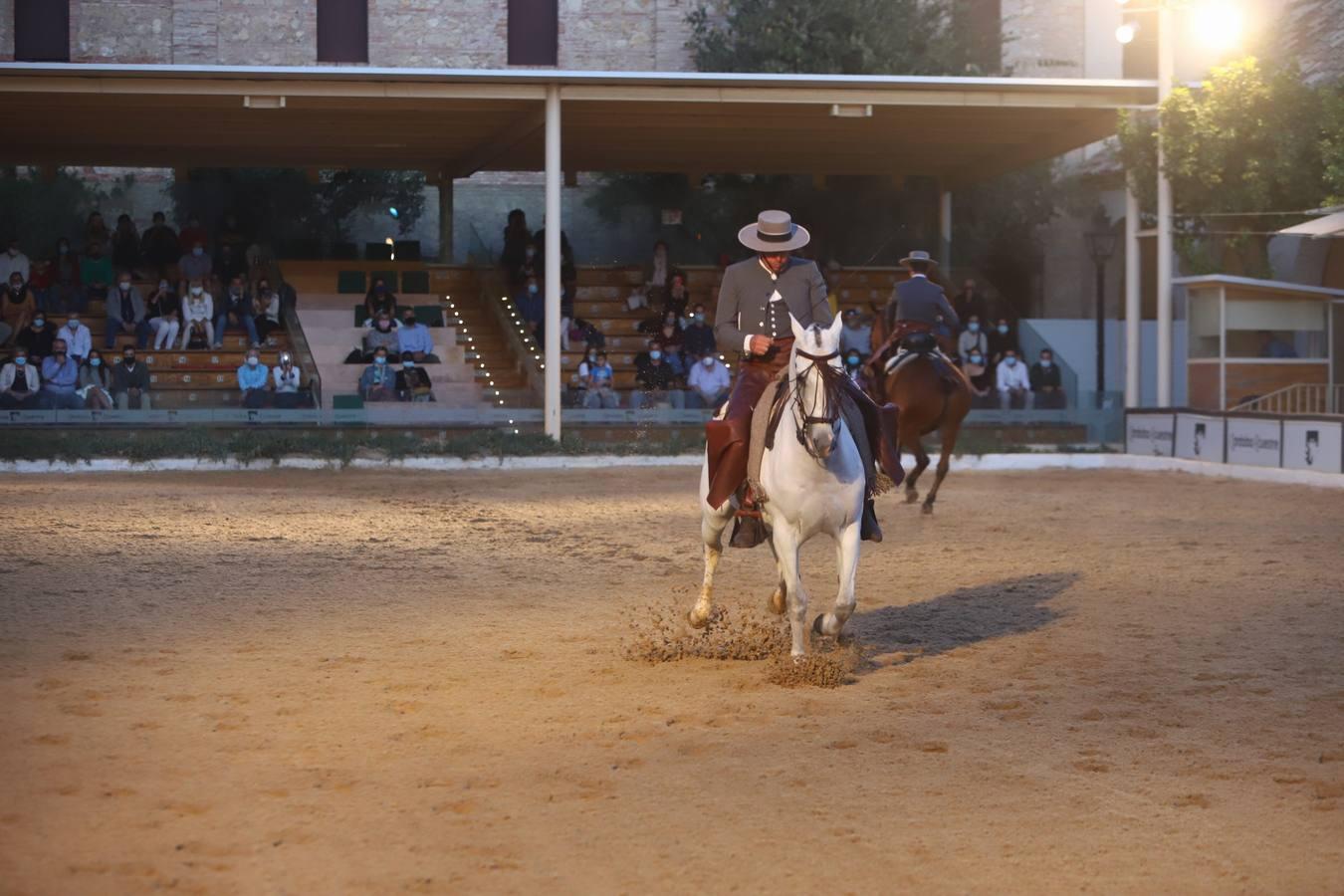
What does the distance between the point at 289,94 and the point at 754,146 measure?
9.56m

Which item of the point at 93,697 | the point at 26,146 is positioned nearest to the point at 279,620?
the point at 93,697

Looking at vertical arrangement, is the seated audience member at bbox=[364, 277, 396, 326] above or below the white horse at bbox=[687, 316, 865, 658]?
above

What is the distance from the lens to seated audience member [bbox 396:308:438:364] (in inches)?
1060

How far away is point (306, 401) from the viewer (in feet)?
79.9

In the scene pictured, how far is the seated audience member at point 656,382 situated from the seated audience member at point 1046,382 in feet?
19.0

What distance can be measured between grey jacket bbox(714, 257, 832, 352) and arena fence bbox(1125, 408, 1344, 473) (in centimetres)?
1331

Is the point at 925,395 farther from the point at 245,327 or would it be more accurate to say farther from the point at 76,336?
the point at 76,336

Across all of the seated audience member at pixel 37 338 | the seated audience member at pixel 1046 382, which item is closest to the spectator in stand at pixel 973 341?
the seated audience member at pixel 1046 382

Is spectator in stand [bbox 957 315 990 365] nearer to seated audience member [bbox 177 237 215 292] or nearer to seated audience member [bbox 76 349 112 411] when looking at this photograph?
seated audience member [bbox 177 237 215 292]

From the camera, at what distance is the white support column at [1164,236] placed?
85.2 feet

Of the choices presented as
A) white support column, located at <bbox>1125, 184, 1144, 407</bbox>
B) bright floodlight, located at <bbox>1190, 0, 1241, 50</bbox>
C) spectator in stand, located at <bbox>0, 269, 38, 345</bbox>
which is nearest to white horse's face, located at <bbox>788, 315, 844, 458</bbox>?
white support column, located at <bbox>1125, 184, 1144, 407</bbox>

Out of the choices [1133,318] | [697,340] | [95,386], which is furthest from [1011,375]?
[95,386]

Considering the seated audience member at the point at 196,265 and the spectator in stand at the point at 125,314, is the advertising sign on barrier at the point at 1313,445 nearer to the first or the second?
the spectator in stand at the point at 125,314

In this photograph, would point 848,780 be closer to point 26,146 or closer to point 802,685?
point 802,685
